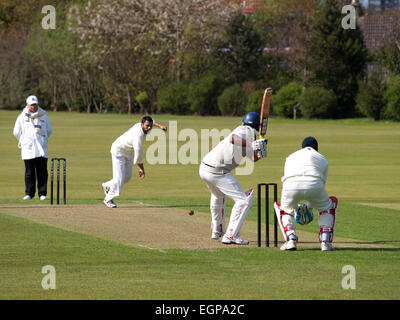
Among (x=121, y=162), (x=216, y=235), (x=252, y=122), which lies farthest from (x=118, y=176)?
(x=252, y=122)

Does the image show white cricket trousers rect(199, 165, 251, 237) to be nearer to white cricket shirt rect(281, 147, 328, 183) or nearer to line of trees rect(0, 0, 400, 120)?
white cricket shirt rect(281, 147, 328, 183)

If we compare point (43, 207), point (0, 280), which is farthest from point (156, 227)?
point (0, 280)

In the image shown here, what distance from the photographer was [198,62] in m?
73.2

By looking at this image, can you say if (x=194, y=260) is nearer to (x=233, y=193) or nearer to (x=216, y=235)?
(x=233, y=193)

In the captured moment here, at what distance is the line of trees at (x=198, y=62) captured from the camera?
6166 cm

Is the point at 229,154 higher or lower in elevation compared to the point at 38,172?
higher

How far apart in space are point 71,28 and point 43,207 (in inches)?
2451

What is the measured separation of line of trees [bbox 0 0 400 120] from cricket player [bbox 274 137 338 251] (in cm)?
4368

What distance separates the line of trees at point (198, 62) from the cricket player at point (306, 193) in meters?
43.7

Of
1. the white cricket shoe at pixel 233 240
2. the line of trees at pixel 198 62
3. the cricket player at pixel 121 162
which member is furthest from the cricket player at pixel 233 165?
the line of trees at pixel 198 62

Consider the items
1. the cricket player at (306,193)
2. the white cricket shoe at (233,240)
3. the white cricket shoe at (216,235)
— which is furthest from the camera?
the white cricket shoe at (216,235)

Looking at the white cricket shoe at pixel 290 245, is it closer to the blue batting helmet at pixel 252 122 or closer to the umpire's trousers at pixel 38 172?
the blue batting helmet at pixel 252 122

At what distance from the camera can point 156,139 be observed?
41.4m

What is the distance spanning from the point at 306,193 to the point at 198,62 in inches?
2446
